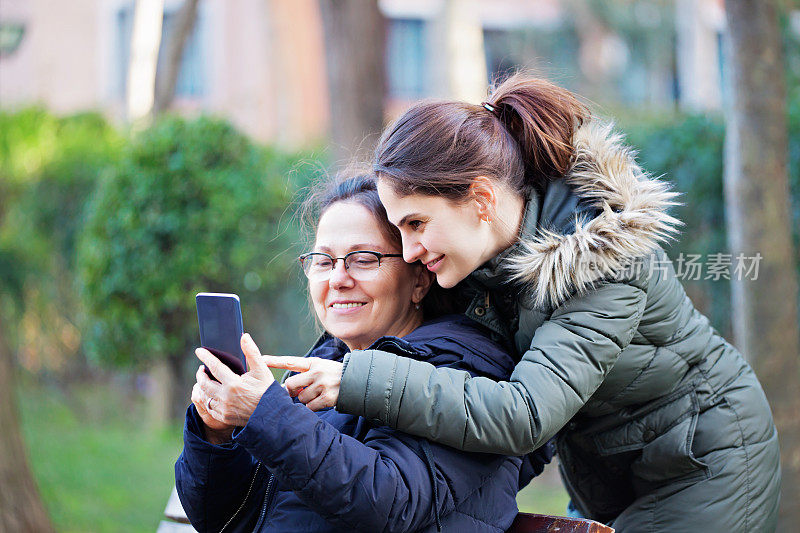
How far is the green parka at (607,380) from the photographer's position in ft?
7.50

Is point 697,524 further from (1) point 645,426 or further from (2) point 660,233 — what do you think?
(2) point 660,233

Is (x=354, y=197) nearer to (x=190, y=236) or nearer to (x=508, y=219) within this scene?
(x=508, y=219)

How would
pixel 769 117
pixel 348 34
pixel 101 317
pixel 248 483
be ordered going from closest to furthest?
pixel 248 483 < pixel 769 117 < pixel 348 34 < pixel 101 317

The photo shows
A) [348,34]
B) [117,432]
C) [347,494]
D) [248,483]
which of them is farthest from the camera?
[117,432]

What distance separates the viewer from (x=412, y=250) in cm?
256

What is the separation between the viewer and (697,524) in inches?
107

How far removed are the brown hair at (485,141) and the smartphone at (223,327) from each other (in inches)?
22.8

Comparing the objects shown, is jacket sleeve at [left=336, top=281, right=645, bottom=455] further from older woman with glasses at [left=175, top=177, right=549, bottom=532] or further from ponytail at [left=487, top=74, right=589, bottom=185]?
ponytail at [left=487, top=74, right=589, bottom=185]

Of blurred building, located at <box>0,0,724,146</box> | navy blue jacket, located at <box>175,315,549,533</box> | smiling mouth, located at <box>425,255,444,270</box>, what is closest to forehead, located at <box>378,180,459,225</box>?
smiling mouth, located at <box>425,255,444,270</box>

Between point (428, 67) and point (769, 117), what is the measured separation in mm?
18686

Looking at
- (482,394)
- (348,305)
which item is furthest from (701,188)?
(482,394)

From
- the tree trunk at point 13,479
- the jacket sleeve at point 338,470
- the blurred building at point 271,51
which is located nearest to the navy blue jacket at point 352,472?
the jacket sleeve at point 338,470

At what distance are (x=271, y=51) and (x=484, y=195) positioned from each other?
1623 cm

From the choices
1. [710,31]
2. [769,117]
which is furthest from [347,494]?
[710,31]
